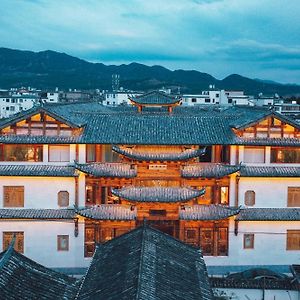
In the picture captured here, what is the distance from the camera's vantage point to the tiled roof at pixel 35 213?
108 ft

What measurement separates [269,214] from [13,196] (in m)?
15.5

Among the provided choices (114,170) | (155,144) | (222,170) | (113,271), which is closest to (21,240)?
(114,170)

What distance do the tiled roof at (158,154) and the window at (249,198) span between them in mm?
4116

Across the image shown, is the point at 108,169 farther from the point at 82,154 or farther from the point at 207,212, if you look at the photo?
the point at 207,212

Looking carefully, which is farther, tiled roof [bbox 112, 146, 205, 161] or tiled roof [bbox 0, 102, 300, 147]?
tiled roof [bbox 0, 102, 300, 147]

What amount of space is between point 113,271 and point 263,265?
1779 centimetres

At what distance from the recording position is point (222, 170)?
33.6 meters

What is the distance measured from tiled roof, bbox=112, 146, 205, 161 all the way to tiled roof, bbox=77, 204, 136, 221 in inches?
125

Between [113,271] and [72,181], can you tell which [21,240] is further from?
[113,271]

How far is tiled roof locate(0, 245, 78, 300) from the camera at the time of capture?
17.4 metres

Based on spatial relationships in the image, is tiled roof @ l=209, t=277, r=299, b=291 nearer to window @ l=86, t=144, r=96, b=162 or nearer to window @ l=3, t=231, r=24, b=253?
window @ l=86, t=144, r=96, b=162

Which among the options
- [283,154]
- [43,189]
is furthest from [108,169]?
[283,154]

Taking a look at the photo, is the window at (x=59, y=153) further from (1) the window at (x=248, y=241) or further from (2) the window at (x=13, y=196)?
(1) the window at (x=248, y=241)

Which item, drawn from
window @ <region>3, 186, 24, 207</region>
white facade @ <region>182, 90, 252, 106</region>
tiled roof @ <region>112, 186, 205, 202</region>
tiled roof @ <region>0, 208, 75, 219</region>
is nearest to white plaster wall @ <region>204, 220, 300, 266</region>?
tiled roof @ <region>112, 186, 205, 202</region>
